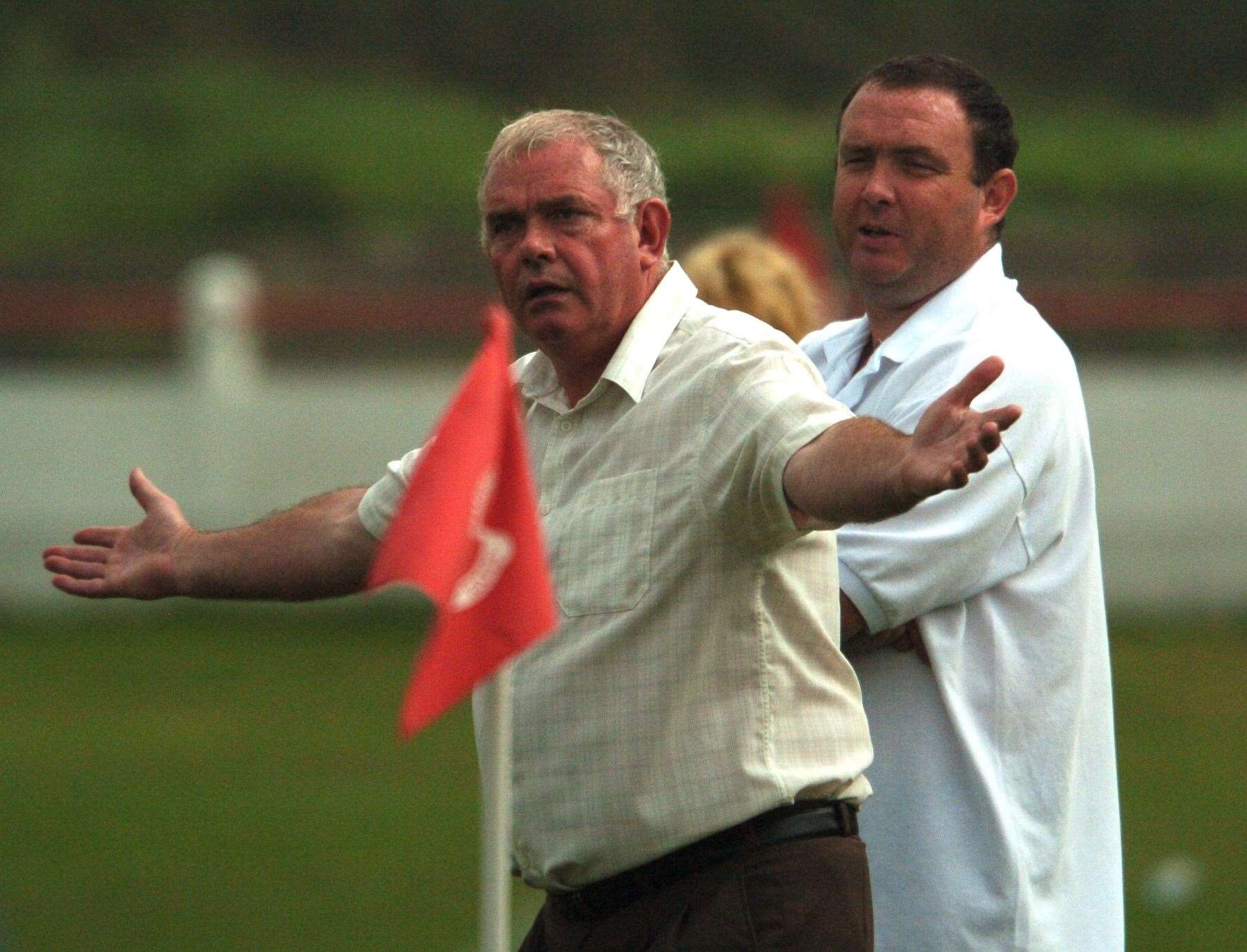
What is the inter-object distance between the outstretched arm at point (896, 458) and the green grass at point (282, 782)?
172 inches

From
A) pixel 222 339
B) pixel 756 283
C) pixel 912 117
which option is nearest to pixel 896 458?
pixel 912 117

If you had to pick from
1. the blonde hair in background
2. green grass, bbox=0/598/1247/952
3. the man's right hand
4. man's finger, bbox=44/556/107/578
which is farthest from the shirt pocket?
green grass, bbox=0/598/1247/952

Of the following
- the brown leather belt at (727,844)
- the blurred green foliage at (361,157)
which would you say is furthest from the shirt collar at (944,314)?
the blurred green foliage at (361,157)

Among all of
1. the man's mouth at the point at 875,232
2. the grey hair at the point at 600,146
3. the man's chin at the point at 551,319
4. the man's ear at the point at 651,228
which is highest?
the grey hair at the point at 600,146

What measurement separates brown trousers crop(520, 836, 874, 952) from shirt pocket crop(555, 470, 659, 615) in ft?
1.30

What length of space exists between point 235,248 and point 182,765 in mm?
7555

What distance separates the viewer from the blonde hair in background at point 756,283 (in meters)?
4.86

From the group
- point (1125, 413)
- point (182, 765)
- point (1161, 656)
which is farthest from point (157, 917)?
point (1125, 413)

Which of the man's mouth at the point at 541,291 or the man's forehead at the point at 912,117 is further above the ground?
the man's forehead at the point at 912,117

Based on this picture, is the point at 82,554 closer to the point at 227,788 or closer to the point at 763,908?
the point at 763,908

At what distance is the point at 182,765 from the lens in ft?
32.1

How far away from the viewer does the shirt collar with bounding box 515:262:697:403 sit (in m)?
3.17

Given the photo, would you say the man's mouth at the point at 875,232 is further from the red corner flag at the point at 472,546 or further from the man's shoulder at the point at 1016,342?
the red corner flag at the point at 472,546

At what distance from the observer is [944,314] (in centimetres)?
348
